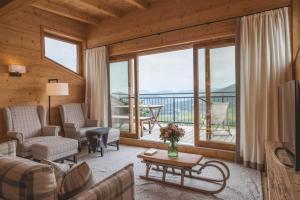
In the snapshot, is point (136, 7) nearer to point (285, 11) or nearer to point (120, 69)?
point (120, 69)

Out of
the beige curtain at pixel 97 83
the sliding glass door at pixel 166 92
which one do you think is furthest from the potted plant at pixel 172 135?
the sliding glass door at pixel 166 92

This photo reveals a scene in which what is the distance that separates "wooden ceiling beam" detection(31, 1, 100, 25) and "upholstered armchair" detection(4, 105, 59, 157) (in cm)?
203

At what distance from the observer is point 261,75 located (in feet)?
10.8

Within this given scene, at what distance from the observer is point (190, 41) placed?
4.05m

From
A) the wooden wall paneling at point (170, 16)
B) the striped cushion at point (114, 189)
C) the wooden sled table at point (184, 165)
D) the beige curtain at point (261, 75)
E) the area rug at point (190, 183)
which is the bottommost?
the area rug at point (190, 183)

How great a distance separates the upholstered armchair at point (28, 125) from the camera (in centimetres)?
340

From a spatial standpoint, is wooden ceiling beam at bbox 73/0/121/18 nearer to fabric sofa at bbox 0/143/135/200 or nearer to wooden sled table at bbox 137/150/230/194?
wooden sled table at bbox 137/150/230/194

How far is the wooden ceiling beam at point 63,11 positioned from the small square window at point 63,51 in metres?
0.59

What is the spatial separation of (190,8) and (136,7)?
1.26m

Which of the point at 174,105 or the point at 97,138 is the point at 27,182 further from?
the point at 174,105

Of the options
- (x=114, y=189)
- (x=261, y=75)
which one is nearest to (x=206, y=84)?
(x=261, y=75)

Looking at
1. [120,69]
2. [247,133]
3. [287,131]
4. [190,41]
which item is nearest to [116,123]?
[120,69]

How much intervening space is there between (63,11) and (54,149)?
304 centimetres

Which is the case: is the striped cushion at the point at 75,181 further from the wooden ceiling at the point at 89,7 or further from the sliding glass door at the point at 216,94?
the wooden ceiling at the point at 89,7
